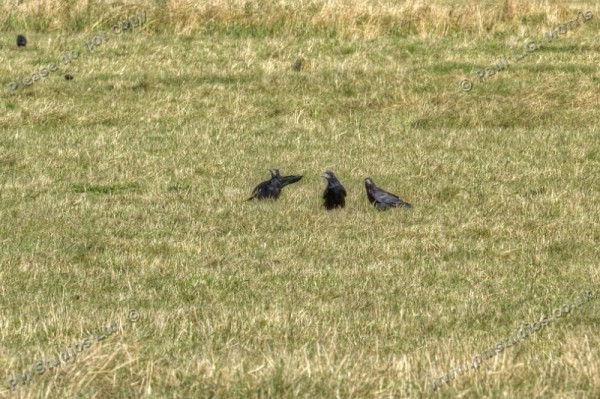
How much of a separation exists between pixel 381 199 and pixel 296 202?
3.79 ft

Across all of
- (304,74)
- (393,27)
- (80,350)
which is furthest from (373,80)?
(80,350)

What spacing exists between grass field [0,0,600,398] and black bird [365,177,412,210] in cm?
26

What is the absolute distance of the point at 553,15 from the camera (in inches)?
1001

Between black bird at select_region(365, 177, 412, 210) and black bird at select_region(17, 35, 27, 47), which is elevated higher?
black bird at select_region(365, 177, 412, 210)

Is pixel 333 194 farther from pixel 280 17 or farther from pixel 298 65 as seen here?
pixel 280 17

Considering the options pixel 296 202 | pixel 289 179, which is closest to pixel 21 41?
pixel 289 179

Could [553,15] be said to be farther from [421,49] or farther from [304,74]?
[304,74]

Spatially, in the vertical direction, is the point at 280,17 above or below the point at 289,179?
below

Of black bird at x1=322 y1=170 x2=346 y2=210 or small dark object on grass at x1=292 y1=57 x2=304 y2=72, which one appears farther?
small dark object on grass at x1=292 y1=57 x2=304 y2=72

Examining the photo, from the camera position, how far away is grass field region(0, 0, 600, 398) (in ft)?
22.1

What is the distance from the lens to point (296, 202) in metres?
13.4

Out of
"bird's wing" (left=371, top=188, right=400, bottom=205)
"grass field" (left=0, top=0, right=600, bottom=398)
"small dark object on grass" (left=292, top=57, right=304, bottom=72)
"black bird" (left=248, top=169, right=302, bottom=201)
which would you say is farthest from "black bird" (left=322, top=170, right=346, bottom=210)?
"small dark object on grass" (left=292, top=57, right=304, bottom=72)

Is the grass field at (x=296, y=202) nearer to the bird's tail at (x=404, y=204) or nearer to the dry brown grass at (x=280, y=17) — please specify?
the dry brown grass at (x=280, y=17)

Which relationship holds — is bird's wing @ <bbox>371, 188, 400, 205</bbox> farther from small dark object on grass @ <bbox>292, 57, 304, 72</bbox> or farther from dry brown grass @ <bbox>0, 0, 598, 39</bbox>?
dry brown grass @ <bbox>0, 0, 598, 39</bbox>
